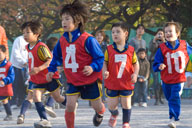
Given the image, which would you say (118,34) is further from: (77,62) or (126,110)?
(77,62)

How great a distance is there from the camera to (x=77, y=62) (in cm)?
585

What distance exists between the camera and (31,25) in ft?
24.6

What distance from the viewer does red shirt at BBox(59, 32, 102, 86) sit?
19.1 ft

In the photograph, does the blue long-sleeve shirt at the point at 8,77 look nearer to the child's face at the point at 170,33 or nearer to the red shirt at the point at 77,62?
the red shirt at the point at 77,62

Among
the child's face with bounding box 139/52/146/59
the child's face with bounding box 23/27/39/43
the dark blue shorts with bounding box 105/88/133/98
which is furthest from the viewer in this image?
the child's face with bounding box 139/52/146/59

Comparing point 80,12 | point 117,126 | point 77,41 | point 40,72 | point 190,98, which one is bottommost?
point 190,98

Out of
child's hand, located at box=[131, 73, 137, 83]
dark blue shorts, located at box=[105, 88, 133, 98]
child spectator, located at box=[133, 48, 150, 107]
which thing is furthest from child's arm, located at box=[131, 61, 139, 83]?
child spectator, located at box=[133, 48, 150, 107]

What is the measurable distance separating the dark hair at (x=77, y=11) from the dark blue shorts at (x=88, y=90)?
2.62ft

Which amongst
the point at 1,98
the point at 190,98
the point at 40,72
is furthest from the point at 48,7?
the point at 40,72

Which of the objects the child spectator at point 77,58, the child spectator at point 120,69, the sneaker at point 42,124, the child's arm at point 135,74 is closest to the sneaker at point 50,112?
the sneaker at point 42,124

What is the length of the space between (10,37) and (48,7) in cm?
344

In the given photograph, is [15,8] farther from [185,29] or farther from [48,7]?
[185,29]

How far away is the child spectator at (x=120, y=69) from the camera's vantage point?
22.5 ft

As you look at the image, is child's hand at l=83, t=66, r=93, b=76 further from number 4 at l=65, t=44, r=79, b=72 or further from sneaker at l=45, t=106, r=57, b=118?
sneaker at l=45, t=106, r=57, b=118
